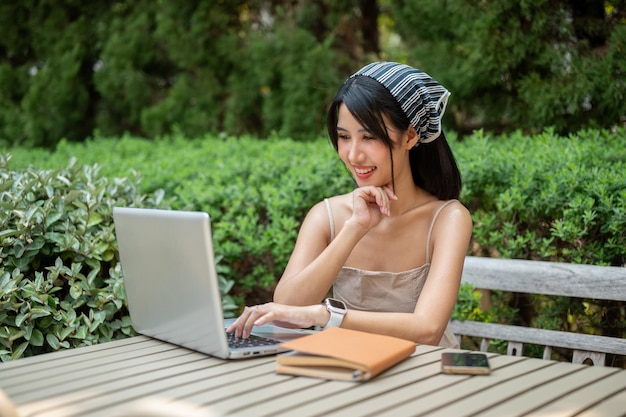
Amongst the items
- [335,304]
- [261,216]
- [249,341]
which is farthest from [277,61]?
[249,341]

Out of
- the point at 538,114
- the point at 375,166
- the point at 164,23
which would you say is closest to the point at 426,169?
the point at 375,166

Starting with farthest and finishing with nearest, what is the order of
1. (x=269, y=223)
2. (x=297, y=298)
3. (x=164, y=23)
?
(x=164, y=23)
(x=269, y=223)
(x=297, y=298)

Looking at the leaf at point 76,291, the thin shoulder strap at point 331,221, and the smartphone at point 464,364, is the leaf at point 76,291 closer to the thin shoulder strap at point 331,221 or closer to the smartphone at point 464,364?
the thin shoulder strap at point 331,221

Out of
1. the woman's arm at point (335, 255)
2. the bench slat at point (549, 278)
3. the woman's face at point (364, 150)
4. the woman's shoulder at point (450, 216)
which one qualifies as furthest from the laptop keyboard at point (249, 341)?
the bench slat at point (549, 278)

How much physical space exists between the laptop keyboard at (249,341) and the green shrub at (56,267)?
2.96 ft

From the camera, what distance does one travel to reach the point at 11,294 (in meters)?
2.65

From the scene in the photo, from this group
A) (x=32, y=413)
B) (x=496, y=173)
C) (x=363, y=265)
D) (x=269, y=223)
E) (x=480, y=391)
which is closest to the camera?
(x=32, y=413)

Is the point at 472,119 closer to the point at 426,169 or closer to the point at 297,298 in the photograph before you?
the point at 426,169

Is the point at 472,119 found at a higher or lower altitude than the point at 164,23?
lower

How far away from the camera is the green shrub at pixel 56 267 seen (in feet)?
8.81

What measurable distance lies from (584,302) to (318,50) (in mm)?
3200

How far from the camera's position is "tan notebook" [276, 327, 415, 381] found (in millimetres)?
1714

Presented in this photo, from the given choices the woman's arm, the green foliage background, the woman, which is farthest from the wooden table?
the green foliage background

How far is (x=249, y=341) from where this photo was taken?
2051 mm
